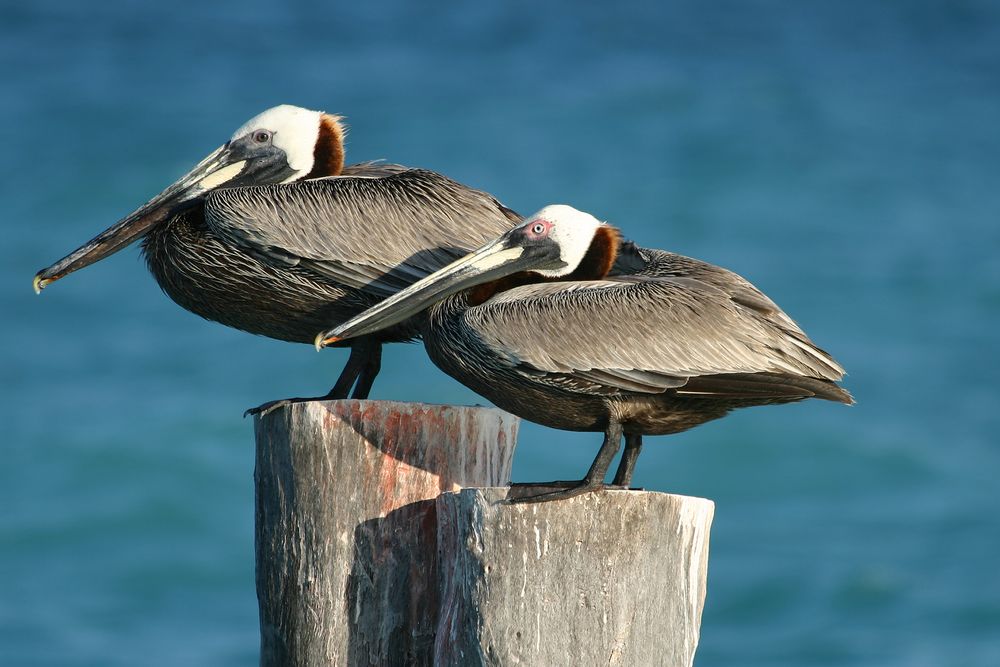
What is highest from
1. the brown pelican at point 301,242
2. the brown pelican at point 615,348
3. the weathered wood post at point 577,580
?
the brown pelican at point 301,242

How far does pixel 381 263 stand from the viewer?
5027mm

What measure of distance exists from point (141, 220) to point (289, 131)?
0.65m

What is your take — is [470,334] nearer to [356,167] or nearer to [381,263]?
[381,263]

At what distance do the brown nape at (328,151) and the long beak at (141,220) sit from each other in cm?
34

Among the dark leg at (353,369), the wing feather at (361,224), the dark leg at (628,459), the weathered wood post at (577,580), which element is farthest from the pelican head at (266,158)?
the weathered wood post at (577,580)

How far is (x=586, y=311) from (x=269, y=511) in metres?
1.14

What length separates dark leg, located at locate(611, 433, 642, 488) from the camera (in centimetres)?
457

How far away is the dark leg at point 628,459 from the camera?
4566 mm

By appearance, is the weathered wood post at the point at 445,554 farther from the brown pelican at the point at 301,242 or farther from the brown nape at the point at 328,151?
the brown nape at the point at 328,151

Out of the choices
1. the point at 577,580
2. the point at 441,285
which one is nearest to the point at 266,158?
the point at 441,285

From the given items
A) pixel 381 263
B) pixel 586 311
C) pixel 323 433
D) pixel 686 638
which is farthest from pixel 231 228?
pixel 686 638

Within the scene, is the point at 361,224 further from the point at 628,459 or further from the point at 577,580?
the point at 577,580

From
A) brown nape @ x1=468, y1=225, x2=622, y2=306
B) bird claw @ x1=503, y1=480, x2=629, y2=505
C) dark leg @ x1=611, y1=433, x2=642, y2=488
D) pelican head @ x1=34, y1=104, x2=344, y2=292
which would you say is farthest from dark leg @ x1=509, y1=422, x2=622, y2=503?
pelican head @ x1=34, y1=104, x2=344, y2=292

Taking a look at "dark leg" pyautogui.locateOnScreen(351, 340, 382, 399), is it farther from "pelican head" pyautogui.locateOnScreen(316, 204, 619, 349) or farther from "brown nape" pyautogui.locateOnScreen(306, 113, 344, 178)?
"brown nape" pyautogui.locateOnScreen(306, 113, 344, 178)
